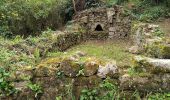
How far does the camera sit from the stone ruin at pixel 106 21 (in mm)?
16812

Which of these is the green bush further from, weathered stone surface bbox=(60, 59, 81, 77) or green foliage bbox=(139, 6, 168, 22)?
weathered stone surface bbox=(60, 59, 81, 77)

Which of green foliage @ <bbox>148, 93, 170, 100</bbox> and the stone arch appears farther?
the stone arch

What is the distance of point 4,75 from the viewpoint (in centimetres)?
647

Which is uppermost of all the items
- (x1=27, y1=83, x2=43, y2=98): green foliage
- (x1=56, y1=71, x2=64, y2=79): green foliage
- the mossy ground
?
(x1=56, y1=71, x2=64, y2=79): green foliage

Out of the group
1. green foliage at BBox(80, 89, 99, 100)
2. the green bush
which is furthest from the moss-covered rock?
the green bush

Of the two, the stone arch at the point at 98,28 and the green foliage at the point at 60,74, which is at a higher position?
the green foliage at the point at 60,74

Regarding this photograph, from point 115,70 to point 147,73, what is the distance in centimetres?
60

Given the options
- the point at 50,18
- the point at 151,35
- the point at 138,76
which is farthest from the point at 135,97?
the point at 50,18

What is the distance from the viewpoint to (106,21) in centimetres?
1722

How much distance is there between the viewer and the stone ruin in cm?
1681

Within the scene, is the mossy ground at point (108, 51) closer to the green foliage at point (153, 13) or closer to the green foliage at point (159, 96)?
the green foliage at point (153, 13)

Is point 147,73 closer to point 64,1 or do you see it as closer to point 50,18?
point 50,18

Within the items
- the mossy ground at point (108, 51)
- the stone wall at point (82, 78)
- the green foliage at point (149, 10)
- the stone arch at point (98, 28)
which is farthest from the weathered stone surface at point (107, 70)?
the stone arch at point (98, 28)

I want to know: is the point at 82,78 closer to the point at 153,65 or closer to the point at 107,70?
the point at 107,70
